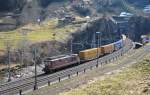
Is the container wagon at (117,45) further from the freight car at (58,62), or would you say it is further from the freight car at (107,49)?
the freight car at (58,62)

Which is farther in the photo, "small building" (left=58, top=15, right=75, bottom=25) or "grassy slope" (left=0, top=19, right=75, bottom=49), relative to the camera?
"small building" (left=58, top=15, right=75, bottom=25)

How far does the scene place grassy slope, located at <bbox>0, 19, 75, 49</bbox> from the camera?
5848 inches

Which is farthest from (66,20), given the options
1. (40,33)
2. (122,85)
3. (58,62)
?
(122,85)

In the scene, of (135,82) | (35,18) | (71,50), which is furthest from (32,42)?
(135,82)

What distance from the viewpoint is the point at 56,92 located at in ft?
217

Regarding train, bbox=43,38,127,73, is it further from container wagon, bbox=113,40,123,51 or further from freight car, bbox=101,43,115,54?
container wagon, bbox=113,40,123,51

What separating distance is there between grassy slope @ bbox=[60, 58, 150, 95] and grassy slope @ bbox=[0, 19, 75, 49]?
229 feet

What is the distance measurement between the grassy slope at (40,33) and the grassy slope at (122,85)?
229 feet

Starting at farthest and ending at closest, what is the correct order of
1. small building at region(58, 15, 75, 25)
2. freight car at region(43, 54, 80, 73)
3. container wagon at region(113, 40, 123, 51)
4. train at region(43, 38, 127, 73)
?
small building at region(58, 15, 75, 25)
container wagon at region(113, 40, 123, 51)
train at region(43, 38, 127, 73)
freight car at region(43, 54, 80, 73)

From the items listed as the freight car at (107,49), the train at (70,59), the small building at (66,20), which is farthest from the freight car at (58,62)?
the small building at (66,20)

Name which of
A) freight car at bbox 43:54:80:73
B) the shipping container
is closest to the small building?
the shipping container

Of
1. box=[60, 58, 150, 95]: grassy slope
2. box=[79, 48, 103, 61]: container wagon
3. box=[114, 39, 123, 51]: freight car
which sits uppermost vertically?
box=[60, 58, 150, 95]: grassy slope

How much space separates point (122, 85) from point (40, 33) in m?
103

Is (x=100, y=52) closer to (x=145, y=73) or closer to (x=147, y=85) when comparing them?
(x=145, y=73)
